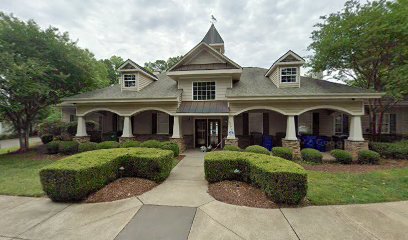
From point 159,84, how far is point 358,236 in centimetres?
1388

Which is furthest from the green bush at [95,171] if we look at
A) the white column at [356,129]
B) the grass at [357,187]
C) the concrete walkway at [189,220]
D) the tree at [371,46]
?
the tree at [371,46]

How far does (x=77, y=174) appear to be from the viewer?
461 centimetres

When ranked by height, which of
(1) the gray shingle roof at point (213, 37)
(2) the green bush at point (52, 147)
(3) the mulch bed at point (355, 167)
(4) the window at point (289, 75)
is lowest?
(3) the mulch bed at point (355, 167)

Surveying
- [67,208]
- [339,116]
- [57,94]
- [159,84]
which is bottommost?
[67,208]

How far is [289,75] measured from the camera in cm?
1194

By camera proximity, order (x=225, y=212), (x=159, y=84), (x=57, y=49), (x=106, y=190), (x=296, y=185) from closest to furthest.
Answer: (x=225, y=212) < (x=296, y=185) < (x=106, y=190) < (x=57, y=49) < (x=159, y=84)

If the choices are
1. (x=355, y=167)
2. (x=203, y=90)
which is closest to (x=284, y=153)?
(x=355, y=167)

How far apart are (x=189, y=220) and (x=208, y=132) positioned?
31.2 ft

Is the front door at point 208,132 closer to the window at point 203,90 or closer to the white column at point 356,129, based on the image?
the window at point 203,90

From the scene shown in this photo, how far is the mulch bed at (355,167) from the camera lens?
798cm

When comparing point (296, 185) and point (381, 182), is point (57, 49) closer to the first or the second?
point (296, 185)

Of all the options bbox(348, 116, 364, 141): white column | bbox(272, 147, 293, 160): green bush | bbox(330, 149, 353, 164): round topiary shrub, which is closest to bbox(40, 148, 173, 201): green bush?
bbox(272, 147, 293, 160): green bush

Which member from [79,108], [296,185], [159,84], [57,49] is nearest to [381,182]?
[296,185]

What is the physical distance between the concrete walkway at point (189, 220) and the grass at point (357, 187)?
0.32 m
